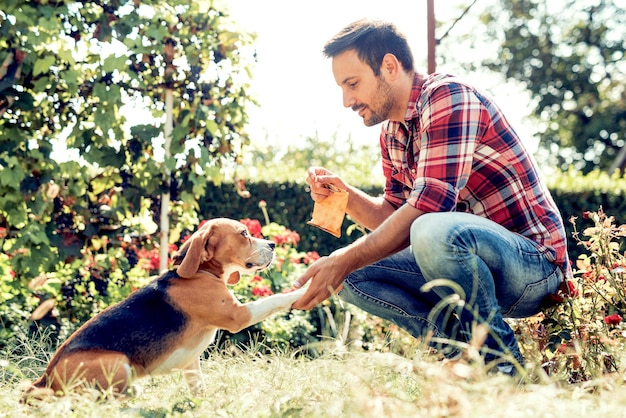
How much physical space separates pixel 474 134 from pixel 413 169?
0.66 m

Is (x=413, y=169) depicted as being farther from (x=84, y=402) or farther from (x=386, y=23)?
(x=84, y=402)

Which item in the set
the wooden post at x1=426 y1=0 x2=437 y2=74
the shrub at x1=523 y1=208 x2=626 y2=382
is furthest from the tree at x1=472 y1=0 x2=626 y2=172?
the shrub at x1=523 y1=208 x2=626 y2=382

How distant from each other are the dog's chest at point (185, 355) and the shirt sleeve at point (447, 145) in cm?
148

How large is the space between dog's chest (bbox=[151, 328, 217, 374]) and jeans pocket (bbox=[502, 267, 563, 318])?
1.68 m

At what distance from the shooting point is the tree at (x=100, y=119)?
5.89m

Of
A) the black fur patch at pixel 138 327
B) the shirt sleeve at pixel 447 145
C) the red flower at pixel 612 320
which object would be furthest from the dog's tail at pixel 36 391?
the red flower at pixel 612 320

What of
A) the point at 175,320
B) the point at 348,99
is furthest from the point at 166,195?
the point at 348,99

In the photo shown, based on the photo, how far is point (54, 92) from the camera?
6125 millimetres

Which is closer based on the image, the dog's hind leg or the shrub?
the shrub

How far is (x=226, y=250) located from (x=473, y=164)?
156 cm

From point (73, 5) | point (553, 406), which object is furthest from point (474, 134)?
point (73, 5)

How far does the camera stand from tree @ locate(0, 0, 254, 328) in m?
5.89

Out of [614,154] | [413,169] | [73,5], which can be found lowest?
[614,154]

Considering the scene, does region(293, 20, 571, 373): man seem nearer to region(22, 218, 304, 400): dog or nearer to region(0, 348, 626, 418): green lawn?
region(0, 348, 626, 418): green lawn
